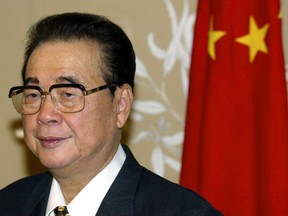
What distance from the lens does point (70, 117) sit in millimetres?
1771

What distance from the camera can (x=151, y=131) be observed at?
2.79m

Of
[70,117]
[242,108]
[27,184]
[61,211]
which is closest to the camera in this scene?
[70,117]

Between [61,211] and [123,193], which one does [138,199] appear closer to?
[123,193]

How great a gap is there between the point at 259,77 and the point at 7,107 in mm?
1120

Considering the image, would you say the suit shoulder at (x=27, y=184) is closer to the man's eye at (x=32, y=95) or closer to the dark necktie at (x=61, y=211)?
the dark necktie at (x=61, y=211)

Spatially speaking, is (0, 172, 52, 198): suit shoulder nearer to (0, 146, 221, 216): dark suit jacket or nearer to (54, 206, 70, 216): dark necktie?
(0, 146, 221, 216): dark suit jacket

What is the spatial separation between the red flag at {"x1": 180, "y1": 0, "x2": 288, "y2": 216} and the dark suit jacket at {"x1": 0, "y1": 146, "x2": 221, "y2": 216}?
53cm

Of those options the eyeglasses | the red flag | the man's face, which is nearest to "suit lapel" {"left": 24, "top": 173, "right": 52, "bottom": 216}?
the man's face

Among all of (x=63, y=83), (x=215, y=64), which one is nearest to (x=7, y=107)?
(x=215, y=64)

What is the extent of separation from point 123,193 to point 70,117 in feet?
0.87

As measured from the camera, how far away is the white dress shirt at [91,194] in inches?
72.6

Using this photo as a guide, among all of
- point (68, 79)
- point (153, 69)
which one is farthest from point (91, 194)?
point (153, 69)

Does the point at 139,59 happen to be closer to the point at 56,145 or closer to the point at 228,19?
the point at 228,19

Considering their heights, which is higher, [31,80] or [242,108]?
[31,80]
